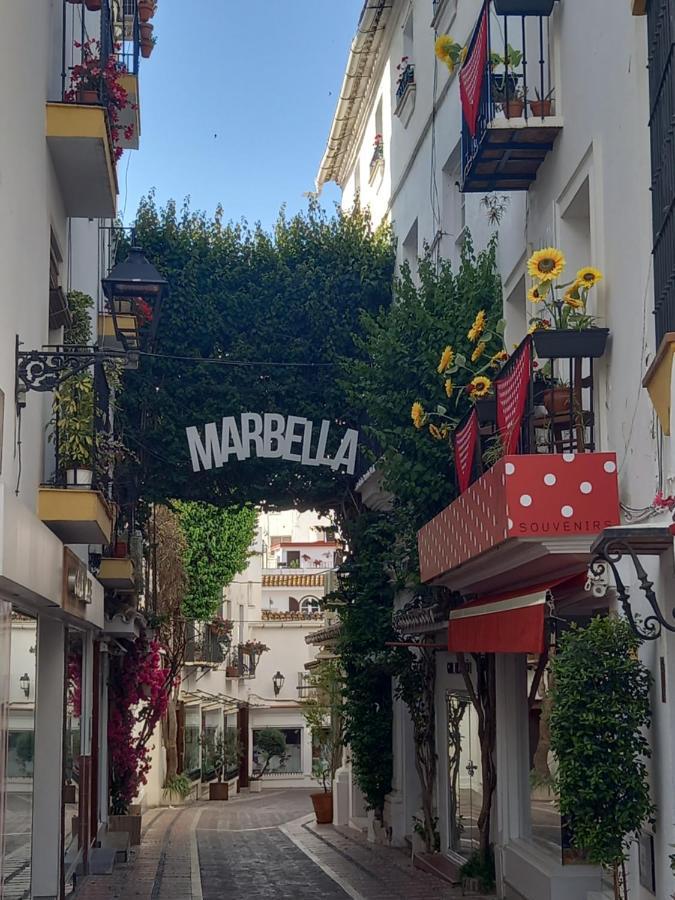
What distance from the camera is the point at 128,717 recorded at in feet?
73.2

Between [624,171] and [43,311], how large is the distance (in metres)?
5.07

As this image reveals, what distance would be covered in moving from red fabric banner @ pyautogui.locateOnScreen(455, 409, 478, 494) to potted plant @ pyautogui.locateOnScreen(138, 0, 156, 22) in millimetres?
6807

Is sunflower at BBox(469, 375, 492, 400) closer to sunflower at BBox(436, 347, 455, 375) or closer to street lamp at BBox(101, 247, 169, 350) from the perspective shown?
sunflower at BBox(436, 347, 455, 375)

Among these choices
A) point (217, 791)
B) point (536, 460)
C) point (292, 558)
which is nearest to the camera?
point (536, 460)

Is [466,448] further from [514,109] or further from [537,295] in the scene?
[514,109]

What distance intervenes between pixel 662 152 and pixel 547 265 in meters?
2.18

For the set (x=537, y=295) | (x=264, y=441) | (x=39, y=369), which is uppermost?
(x=264, y=441)

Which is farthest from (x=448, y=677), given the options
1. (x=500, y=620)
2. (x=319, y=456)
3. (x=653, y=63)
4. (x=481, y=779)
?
(x=653, y=63)

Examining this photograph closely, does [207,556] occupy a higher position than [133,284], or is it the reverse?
[133,284]

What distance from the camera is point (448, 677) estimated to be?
1666 cm

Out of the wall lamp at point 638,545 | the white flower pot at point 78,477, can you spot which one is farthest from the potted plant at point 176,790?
the wall lamp at point 638,545

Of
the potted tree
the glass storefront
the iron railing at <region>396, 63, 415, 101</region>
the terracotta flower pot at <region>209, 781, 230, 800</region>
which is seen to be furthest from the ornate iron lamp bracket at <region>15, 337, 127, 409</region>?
the terracotta flower pot at <region>209, 781, 230, 800</region>

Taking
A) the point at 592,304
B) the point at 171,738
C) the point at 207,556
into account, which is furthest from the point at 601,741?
the point at 207,556

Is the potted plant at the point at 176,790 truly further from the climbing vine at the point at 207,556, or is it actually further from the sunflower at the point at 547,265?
the sunflower at the point at 547,265
